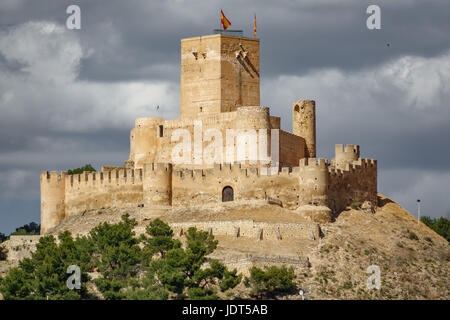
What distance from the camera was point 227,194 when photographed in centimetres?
10969

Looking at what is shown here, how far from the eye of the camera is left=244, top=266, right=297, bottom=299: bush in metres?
94.9

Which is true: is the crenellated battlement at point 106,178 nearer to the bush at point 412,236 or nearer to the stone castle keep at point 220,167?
the stone castle keep at point 220,167

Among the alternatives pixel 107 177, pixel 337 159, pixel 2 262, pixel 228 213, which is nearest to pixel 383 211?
pixel 337 159

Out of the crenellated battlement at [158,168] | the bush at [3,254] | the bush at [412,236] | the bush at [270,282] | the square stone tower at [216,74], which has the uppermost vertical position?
the square stone tower at [216,74]

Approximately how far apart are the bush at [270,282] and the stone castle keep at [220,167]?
11704mm

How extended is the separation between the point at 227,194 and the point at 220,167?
2.23 m

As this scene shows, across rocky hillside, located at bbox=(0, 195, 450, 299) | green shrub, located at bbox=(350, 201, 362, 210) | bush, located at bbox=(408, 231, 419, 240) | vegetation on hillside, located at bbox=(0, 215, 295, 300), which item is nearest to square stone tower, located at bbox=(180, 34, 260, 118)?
rocky hillside, located at bbox=(0, 195, 450, 299)

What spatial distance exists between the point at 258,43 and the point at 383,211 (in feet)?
58.3

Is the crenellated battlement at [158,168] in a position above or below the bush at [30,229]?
above

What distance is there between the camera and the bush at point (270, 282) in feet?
311

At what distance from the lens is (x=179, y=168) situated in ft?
379

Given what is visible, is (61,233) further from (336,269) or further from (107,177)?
(336,269)

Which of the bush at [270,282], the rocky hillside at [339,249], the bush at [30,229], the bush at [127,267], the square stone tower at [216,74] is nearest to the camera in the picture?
the bush at [127,267]

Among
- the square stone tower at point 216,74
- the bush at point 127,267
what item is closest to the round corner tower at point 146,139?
the square stone tower at point 216,74
